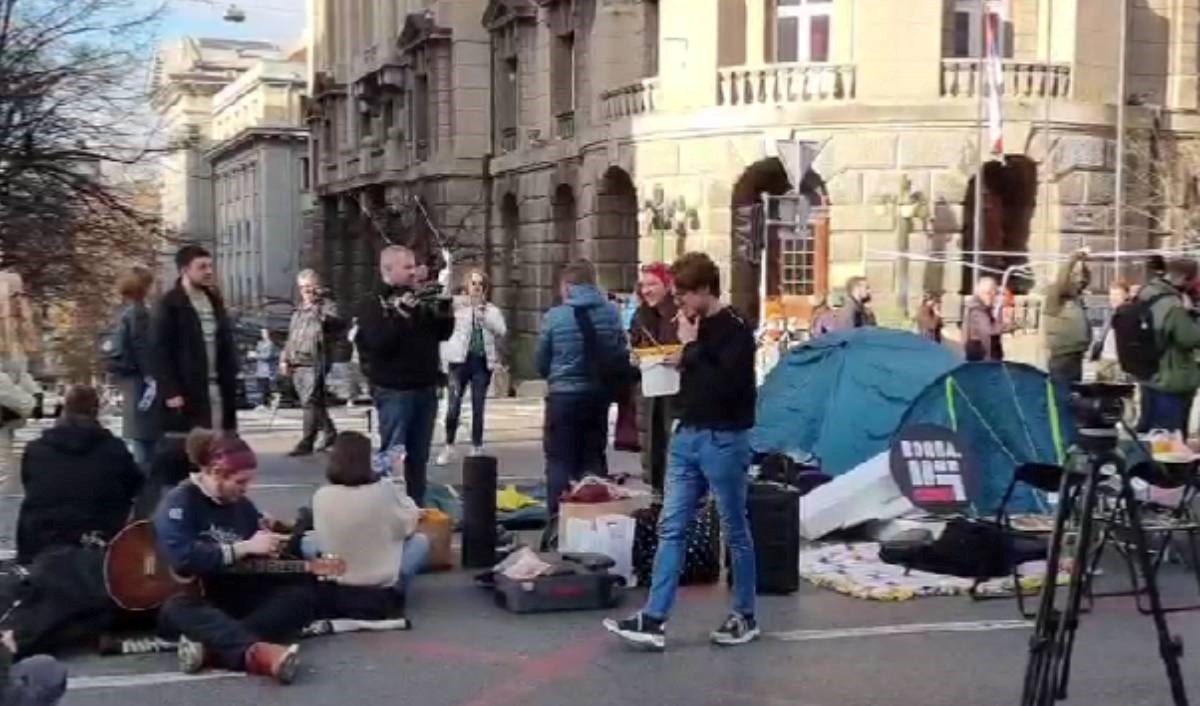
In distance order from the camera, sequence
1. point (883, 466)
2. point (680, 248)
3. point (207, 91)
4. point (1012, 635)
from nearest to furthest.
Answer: point (1012, 635)
point (883, 466)
point (680, 248)
point (207, 91)

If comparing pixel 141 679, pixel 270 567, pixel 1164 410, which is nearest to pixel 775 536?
pixel 270 567

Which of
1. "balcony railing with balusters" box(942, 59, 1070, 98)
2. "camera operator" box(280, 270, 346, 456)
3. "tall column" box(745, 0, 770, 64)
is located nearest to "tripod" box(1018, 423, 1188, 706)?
"camera operator" box(280, 270, 346, 456)

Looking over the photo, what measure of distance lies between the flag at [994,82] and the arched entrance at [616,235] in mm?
8006

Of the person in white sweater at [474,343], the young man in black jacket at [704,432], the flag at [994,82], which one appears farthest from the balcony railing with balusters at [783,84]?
the young man in black jacket at [704,432]

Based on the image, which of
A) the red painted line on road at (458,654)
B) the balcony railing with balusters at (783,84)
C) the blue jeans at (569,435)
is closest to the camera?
the red painted line on road at (458,654)

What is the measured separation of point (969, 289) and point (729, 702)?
21.6m

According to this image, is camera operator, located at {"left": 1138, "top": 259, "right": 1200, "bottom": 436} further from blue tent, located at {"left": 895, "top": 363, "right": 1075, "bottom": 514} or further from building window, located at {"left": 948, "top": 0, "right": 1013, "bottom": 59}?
building window, located at {"left": 948, "top": 0, "right": 1013, "bottom": 59}

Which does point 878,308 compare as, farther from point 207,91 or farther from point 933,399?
point 207,91

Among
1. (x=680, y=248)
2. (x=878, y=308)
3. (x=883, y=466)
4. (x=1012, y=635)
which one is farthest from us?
(x=680, y=248)

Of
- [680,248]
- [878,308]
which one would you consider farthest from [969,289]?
[680,248]

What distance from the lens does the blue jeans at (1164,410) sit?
40.3 feet

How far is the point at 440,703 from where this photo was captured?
274 inches

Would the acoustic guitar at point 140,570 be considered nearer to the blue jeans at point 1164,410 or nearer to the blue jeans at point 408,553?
the blue jeans at point 408,553

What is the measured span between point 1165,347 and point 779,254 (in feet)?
54.7
